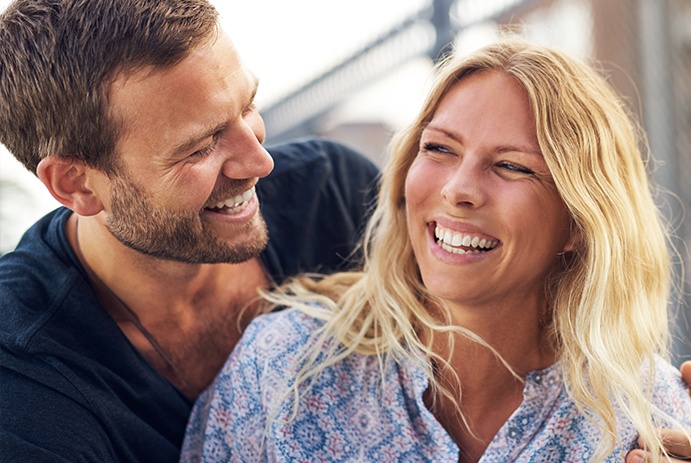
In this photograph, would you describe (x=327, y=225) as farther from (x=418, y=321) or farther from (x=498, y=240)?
(x=498, y=240)

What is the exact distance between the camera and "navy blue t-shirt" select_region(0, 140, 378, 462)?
201cm

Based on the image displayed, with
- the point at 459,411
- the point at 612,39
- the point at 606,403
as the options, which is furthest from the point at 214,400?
the point at 612,39

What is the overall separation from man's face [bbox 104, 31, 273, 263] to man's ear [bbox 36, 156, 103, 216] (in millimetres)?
46

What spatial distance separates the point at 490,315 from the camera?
2.16 m

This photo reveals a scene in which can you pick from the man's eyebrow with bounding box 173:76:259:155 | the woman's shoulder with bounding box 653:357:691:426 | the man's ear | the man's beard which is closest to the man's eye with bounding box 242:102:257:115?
the man's eyebrow with bounding box 173:76:259:155

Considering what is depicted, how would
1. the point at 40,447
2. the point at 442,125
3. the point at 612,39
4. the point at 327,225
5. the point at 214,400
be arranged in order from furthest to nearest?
the point at 612,39
the point at 327,225
the point at 214,400
the point at 442,125
the point at 40,447

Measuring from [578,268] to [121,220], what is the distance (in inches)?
44.1

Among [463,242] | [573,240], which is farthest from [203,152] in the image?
[573,240]

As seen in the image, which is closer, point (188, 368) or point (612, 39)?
point (188, 368)

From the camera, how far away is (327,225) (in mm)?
2795

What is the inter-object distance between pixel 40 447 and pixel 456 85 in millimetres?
1233

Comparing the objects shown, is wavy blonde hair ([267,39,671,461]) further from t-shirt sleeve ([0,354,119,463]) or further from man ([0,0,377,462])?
t-shirt sleeve ([0,354,119,463])

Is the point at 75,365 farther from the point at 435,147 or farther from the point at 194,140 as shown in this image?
the point at 435,147

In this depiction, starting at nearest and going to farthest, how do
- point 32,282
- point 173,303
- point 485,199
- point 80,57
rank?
point 485,199
point 80,57
point 32,282
point 173,303
